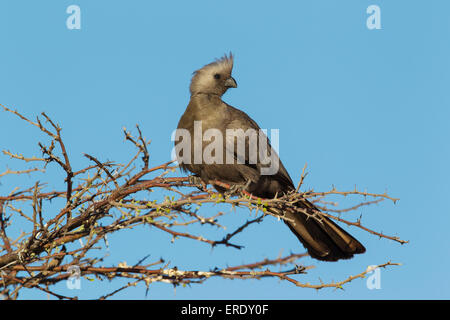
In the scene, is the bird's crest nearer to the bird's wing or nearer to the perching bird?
the perching bird

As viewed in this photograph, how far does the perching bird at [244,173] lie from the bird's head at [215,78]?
4.5 inches

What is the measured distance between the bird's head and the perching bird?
12 centimetres

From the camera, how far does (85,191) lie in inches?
149

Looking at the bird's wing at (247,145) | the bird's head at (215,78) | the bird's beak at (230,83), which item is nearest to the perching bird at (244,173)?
the bird's wing at (247,145)

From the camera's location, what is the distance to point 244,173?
5.72 m

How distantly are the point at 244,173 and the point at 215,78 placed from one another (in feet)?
4.85

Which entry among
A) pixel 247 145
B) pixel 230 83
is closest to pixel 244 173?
pixel 247 145

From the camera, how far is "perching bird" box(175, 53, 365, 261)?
564 cm

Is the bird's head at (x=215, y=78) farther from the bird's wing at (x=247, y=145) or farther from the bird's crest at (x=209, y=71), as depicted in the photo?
the bird's wing at (x=247, y=145)

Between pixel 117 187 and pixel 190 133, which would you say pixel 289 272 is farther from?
pixel 190 133

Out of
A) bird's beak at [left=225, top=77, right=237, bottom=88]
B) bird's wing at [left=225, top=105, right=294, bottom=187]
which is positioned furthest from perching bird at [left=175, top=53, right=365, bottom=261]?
bird's beak at [left=225, top=77, right=237, bottom=88]
